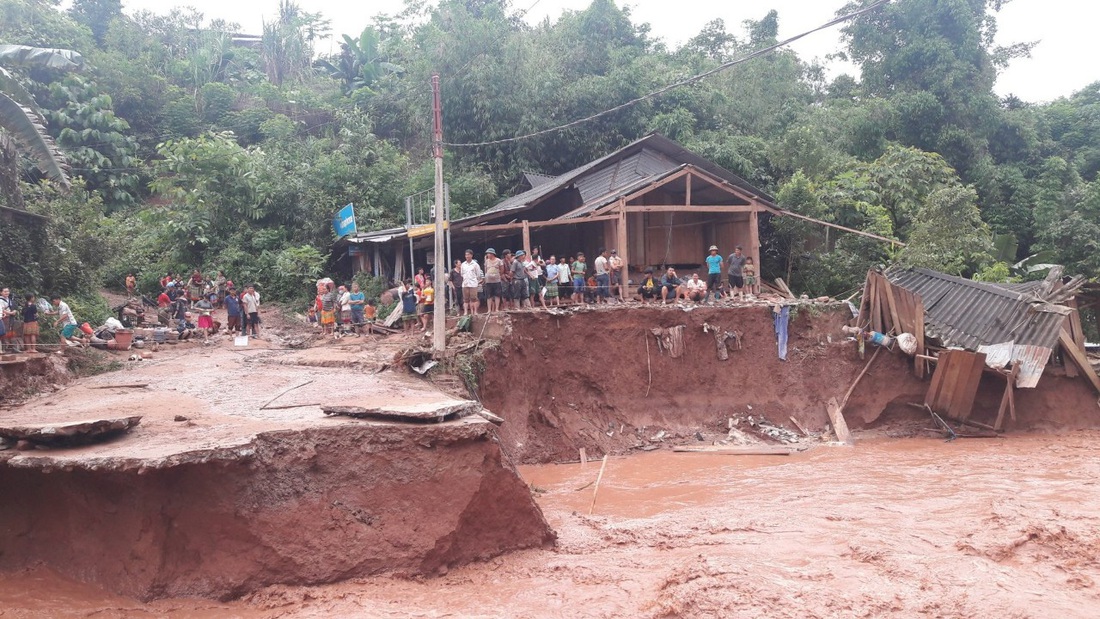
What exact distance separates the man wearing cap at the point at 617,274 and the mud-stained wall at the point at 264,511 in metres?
10.4

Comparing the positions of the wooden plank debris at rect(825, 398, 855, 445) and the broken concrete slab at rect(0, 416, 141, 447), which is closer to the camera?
the broken concrete slab at rect(0, 416, 141, 447)

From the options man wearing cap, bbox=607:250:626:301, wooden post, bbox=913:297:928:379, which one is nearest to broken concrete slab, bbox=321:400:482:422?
Answer: man wearing cap, bbox=607:250:626:301

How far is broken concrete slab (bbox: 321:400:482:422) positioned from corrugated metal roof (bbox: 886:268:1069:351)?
1180cm

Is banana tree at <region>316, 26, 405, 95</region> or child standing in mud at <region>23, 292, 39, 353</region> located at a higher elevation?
banana tree at <region>316, 26, 405, 95</region>

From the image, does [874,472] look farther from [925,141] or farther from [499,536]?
[925,141]

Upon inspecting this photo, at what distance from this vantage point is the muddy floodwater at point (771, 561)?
668 centimetres

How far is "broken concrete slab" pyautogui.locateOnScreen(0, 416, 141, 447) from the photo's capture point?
23.6ft

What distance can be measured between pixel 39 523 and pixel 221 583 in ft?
7.02

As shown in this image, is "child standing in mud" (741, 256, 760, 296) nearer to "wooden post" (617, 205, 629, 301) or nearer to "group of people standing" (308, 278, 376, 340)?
"wooden post" (617, 205, 629, 301)

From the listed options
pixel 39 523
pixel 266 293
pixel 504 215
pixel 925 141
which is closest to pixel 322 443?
pixel 39 523

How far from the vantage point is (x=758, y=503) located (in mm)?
10859

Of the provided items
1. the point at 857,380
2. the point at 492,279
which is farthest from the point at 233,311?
the point at 857,380

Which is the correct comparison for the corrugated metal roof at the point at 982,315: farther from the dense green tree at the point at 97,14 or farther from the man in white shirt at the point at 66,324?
the dense green tree at the point at 97,14

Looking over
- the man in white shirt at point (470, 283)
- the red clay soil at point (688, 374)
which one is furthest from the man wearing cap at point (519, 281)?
the red clay soil at point (688, 374)
